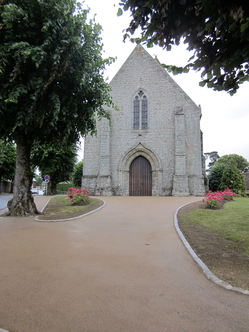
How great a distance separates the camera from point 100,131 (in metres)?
22.3

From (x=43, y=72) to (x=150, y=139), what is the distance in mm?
14449

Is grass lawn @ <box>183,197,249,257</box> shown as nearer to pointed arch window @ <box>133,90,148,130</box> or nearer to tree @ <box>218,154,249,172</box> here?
pointed arch window @ <box>133,90,148,130</box>

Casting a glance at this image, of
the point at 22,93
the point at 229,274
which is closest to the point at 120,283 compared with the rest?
the point at 229,274

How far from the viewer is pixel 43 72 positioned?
332 inches

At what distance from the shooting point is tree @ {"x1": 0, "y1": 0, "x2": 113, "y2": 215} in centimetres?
766

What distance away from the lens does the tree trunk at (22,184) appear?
9906 mm

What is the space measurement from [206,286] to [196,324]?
3.37 feet

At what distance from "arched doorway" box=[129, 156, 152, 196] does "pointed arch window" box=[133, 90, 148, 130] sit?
3176 millimetres

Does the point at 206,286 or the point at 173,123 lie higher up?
the point at 173,123

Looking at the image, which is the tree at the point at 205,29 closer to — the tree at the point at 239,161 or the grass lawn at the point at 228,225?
the grass lawn at the point at 228,225

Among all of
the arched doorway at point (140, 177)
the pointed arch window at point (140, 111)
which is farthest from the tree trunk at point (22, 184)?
the pointed arch window at point (140, 111)

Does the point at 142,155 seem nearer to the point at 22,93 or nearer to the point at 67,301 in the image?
the point at 22,93

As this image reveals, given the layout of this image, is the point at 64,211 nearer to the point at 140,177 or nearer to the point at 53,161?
the point at 140,177

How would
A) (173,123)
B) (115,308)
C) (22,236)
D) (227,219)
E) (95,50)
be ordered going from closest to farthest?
1. (115,308)
2. (22,236)
3. (227,219)
4. (95,50)
5. (173,123)
